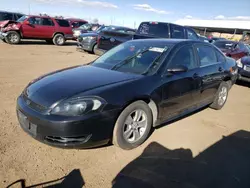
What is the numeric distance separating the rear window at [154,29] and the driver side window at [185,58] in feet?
17.0

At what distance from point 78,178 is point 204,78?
2989mm

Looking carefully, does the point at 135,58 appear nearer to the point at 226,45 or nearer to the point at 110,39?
the point at 110,39

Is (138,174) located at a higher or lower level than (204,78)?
lower

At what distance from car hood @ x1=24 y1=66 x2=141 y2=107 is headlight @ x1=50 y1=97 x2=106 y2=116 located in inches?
3.9

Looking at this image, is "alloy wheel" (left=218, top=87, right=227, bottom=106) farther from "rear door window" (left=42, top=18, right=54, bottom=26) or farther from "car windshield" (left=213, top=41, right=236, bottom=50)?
"rear door window" (left=42, top=18, right=54, bottom=26)

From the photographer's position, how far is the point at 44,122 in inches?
111

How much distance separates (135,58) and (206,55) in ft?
5.51

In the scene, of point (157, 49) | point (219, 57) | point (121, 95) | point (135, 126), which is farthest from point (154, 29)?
point (121, 95)

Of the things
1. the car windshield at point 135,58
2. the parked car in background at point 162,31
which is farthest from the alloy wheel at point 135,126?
the parked car in background at point 162,31

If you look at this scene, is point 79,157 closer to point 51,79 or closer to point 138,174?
point 138,174

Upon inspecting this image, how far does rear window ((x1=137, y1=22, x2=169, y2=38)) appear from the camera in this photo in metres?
9.30

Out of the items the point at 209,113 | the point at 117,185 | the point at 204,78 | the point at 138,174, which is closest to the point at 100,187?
the point at 117,185

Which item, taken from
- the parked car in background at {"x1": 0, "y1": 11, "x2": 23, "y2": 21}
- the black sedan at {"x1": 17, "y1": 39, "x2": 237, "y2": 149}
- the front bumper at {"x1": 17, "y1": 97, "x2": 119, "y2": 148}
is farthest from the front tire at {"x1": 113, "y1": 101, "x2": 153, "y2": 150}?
the parked car in background at {"x1": 0, "y1": 11, "x2": 23, "y2": 21}

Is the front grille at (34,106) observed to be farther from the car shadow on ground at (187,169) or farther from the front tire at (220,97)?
the front tire at (220,97)
